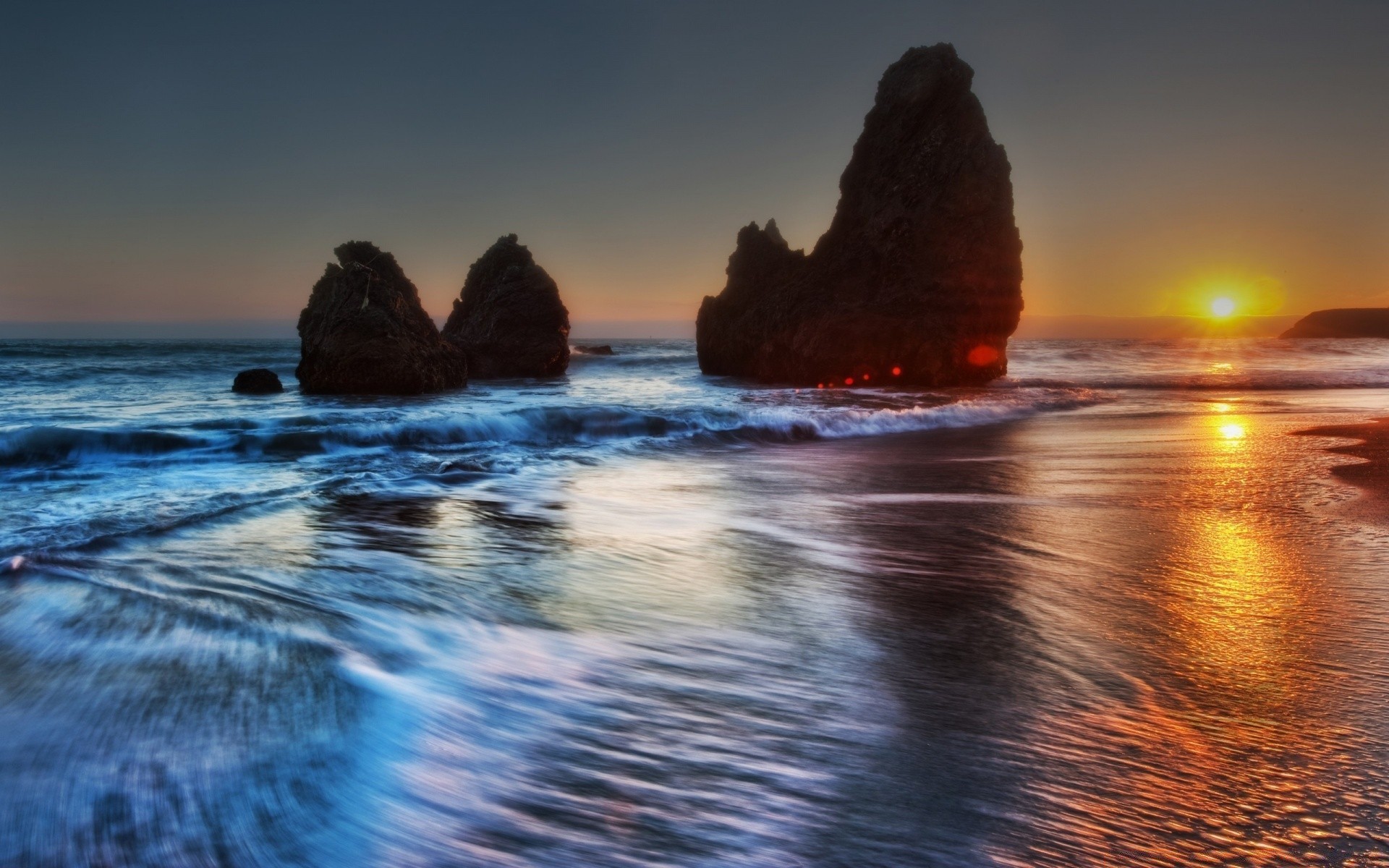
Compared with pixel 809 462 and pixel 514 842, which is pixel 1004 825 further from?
pixel 809 462

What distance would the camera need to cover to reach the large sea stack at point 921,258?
21.3 metres

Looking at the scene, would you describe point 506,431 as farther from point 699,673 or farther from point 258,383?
point 699,673

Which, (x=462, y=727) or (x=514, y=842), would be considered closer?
(x=514, y=842)

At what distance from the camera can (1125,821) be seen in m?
1.67

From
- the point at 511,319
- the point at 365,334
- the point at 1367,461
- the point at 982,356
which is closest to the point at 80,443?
the point at 365,334

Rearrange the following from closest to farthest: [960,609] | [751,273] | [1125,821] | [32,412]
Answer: [1125,821]
[960,609]
[32,412]
[751,273]

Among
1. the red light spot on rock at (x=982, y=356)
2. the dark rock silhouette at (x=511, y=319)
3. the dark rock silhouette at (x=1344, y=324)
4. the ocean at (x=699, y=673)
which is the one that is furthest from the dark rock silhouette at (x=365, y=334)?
the dark rock silhouette at (x=1344, y=324)

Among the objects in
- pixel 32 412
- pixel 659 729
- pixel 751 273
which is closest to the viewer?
pixel 659 729

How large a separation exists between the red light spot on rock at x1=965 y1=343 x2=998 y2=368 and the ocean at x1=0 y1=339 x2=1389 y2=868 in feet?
48.6

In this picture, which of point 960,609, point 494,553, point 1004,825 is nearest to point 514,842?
point 1004,825

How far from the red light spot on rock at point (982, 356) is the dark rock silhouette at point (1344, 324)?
93338mm

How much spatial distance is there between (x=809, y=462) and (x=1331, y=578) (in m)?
5.55

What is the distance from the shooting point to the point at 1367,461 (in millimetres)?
7133

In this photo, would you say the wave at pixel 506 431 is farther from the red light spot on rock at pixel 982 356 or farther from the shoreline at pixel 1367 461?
the red light spot on rock at pixel 982 356
